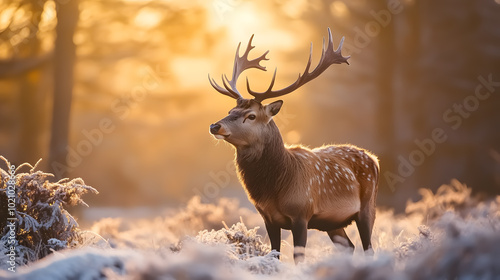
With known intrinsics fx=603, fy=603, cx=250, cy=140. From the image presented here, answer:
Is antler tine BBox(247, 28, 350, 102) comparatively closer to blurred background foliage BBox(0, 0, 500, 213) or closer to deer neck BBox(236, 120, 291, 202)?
deer neck BBox(236, 120, 291, 202)

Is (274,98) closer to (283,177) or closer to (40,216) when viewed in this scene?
(283,177)

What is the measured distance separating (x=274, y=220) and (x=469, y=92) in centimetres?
1278

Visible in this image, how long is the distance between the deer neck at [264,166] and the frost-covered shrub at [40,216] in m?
1.42

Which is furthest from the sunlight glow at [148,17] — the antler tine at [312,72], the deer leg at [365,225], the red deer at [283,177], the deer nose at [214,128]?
the deer nose at [214,128]

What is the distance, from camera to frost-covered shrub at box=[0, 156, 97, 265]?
502 cm

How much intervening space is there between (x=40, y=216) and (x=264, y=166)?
2.05 meters

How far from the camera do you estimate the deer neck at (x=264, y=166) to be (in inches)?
221

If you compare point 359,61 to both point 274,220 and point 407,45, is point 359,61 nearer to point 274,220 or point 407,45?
point 407,45

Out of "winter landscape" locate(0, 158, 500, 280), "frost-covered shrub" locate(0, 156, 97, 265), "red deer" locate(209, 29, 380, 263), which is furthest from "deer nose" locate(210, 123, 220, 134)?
"frost-covered shrub" locate(0, 156, 97, 265)

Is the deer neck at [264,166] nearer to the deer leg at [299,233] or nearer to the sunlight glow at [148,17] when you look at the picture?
the deer leg at [299,233]

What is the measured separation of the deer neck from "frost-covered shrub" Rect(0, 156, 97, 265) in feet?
4.65

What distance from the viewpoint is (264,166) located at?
18.6 ft

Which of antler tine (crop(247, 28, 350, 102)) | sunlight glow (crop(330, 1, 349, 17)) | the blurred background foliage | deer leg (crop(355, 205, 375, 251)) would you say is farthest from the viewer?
sunlight glow (crop(330, 1, 349, 17))

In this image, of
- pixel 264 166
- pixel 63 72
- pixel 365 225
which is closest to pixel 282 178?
pixel 264 166
